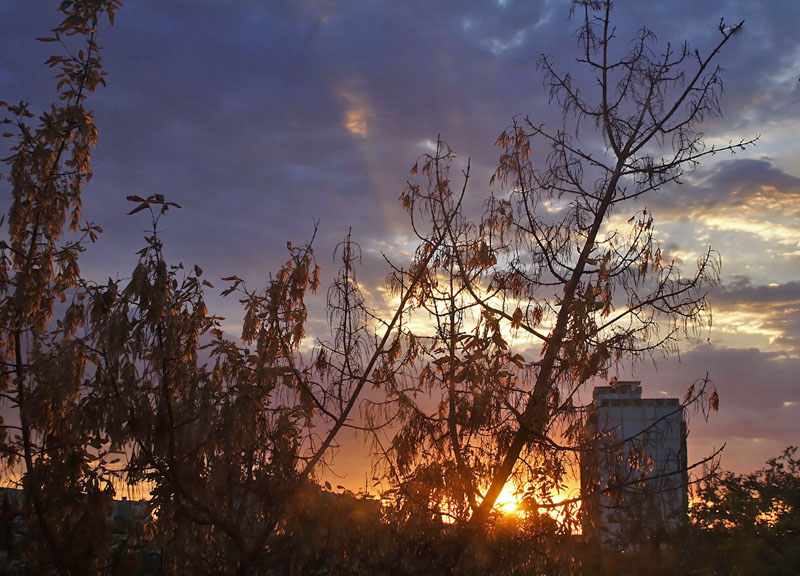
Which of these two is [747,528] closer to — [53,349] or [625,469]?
[625,469]

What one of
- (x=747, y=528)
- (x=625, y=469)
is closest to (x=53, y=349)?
(x=625, y=469)

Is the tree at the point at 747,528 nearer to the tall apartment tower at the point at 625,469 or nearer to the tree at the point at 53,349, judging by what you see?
the tall apartment tower at the point at 625,469

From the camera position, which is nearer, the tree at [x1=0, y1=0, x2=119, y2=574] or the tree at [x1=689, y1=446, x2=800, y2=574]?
the tree at [x1=0, y1=0, x2=119, y2=574]

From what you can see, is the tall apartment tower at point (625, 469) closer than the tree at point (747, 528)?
Yes

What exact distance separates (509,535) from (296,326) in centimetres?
288


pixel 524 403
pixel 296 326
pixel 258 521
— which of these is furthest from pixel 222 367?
pixel 524 403

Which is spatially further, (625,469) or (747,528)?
(747,528)

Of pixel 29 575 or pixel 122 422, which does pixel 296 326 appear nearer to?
pixel 122 422

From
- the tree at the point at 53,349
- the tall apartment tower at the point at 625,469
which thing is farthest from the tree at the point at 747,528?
the tree at the point at 53,349

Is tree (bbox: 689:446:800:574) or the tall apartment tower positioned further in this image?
tree (bbox: 689:446:800:574)

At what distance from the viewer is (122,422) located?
5.96 m

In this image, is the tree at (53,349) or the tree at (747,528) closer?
the tree at (53,349)

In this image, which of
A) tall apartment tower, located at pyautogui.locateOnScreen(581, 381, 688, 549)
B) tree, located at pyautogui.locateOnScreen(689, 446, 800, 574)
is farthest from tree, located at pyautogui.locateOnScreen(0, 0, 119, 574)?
tree, located at pyautogui.locateOnScreen(689, 446, 800, 574)

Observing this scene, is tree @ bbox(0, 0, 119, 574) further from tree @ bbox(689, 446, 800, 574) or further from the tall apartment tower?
tree @ bbox(689, 446, 800, 574)
